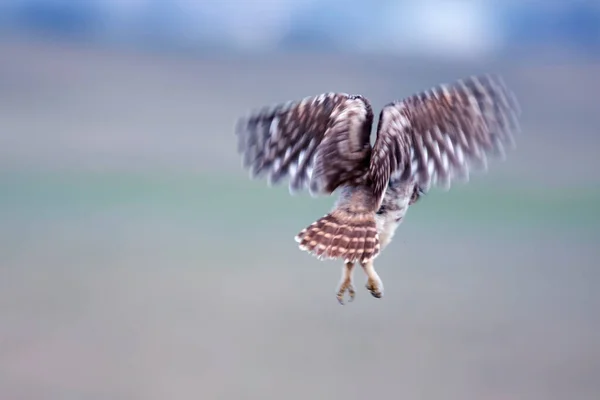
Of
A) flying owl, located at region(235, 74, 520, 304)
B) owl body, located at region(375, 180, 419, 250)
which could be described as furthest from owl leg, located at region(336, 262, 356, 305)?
owl body, located at region(375, 180, 419, 250)

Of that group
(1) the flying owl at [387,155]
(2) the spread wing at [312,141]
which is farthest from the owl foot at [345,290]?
(2) the spread wing at [312,141]

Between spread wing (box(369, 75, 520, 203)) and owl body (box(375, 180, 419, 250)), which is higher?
spread wing (box(369, 75, 520, 203))

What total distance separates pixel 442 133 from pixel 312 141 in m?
0.34

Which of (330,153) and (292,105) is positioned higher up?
(292,105)

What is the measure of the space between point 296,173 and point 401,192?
0.96 feet

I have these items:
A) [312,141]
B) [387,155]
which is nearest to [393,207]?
[387,155]

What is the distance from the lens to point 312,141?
182 centimetres

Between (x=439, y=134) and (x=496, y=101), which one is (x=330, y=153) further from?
(x=496, y=101)

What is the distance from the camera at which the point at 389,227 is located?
1733 millimetres

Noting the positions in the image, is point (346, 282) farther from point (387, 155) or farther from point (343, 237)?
point (387, 155)

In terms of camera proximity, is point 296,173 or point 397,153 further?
point 296,173

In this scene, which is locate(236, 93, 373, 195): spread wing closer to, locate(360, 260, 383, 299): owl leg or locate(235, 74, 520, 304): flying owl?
locate(235, 74, 520, 304): flying owl

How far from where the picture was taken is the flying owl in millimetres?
1622

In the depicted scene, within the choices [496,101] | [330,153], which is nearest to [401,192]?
[330,153]
